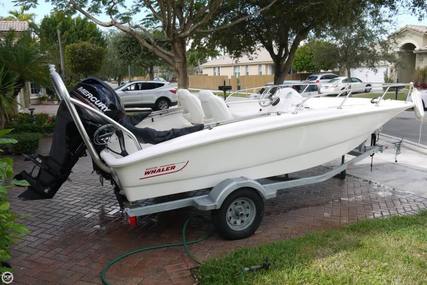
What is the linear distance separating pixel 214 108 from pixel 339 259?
2.21 metres

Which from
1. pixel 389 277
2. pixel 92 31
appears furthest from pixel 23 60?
pixel 92 31

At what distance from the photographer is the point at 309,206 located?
5.60 m

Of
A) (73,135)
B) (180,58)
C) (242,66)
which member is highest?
(242,66)

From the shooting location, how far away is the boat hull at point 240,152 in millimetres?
4094

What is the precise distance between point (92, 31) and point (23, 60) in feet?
108

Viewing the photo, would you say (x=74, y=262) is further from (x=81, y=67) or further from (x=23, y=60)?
(x=81, y=67)

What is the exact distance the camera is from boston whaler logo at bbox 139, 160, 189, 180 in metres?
4.09

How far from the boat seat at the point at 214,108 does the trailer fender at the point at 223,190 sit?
832mm

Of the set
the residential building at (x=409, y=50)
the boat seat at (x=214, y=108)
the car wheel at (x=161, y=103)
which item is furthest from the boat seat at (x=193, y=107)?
the residential building at (x=409, y=50)

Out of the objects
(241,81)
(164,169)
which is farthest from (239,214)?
(241,81)

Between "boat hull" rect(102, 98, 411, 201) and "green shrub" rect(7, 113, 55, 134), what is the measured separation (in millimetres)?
7842

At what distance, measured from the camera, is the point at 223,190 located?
431cm

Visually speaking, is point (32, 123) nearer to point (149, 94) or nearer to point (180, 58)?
point (180, 58)

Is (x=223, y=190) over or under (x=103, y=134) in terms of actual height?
under
